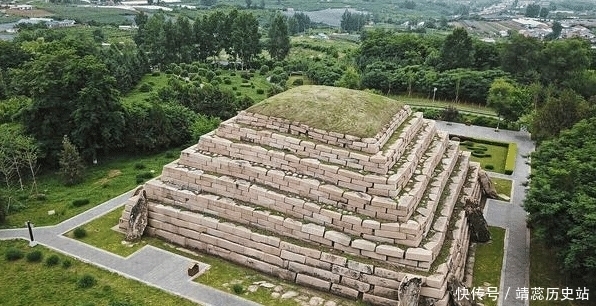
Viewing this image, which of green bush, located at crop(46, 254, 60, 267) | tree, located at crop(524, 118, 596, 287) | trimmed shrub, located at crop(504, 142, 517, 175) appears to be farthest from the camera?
trimmed shrub, located at crop(504, 142, 517, 175)

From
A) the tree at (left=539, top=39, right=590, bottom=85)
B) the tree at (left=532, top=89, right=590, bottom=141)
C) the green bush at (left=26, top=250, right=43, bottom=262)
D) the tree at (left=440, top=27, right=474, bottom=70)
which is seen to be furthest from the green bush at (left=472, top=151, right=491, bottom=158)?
the green bush at (left=26, top=250, right=43, bottom=262)

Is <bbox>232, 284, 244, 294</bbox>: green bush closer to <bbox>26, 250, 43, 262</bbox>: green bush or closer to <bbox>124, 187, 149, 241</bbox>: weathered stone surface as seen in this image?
<bbox>124, 187, 149, 241</bbox>: weathered stone surface

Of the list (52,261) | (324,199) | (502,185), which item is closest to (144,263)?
(52,261)

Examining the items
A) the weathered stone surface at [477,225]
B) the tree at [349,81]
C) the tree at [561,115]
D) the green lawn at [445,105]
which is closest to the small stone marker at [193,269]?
the weathered stone surface at [477,225]

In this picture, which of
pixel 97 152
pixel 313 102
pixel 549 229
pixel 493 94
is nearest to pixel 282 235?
pixel 313 102

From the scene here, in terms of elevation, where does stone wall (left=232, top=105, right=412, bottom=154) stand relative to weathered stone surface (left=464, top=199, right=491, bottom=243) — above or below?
above

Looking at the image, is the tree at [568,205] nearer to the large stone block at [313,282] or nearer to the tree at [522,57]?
the large stone block at [313,282]
